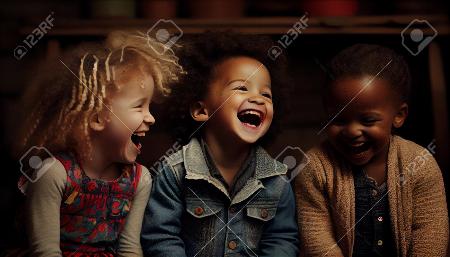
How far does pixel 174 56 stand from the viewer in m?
1.17

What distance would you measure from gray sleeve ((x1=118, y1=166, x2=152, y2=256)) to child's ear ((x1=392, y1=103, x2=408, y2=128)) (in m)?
0.49

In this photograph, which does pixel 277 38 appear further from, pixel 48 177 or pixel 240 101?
pixel 48 177

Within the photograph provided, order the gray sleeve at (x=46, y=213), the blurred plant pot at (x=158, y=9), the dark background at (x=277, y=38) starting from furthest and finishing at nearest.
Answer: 1. the blurred plant pot at (x=158, y=9)
2. the dark background at (x=277, y=38)
3. the gray sleeve at (x=46, y=213)

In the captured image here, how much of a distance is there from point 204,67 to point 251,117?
13cm

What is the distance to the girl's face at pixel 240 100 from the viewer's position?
3.75 ft

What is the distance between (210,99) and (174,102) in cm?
7

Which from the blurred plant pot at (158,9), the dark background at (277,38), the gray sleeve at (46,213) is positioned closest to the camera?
the gray sleeve at (46,213)

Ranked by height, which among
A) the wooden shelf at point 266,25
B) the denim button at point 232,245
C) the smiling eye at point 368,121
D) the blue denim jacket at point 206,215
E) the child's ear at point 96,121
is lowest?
the denim button at point 232,245

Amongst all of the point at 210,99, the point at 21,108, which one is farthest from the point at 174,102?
the point at 21,108

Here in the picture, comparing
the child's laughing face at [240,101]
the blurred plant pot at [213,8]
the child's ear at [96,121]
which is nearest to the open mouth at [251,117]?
the child's laughing face at [240,101]

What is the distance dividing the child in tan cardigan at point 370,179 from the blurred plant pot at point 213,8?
0.34 m

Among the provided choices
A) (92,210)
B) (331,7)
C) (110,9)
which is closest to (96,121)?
(92,210)

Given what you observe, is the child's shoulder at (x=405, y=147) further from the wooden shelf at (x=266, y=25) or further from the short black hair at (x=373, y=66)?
the wooden shelf at (x=266, y=25)

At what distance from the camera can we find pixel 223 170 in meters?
1.17
